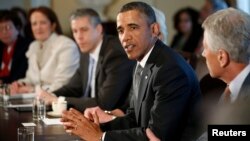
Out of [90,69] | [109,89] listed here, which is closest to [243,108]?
[109,89]

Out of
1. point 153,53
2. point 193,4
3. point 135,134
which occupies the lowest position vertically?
point 135,134

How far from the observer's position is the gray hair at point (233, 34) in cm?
172

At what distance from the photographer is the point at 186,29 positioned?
6156mm

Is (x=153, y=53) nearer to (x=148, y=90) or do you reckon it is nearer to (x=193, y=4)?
(x=148, y=90)

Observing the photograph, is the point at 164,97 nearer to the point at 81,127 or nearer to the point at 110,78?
the point at 81,127

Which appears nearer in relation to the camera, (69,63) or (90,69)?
(90,69)

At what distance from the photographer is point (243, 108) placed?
1.57 m

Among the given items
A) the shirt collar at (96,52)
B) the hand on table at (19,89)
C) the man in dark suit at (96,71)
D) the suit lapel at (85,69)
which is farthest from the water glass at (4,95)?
the shirt collar at (96,52)

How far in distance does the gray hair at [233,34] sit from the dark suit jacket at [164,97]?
0.31 metres

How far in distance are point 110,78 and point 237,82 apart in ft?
4.35

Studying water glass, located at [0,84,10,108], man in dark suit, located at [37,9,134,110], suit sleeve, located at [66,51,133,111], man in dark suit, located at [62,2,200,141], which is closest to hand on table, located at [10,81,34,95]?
water glass, located at [0,84,10,108]

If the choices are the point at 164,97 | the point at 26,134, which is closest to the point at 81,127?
the point at 26,134

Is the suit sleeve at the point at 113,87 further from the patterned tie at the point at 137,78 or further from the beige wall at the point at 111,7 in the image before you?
the beige wall at the point at 111,7

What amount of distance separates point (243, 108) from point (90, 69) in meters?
1.89
